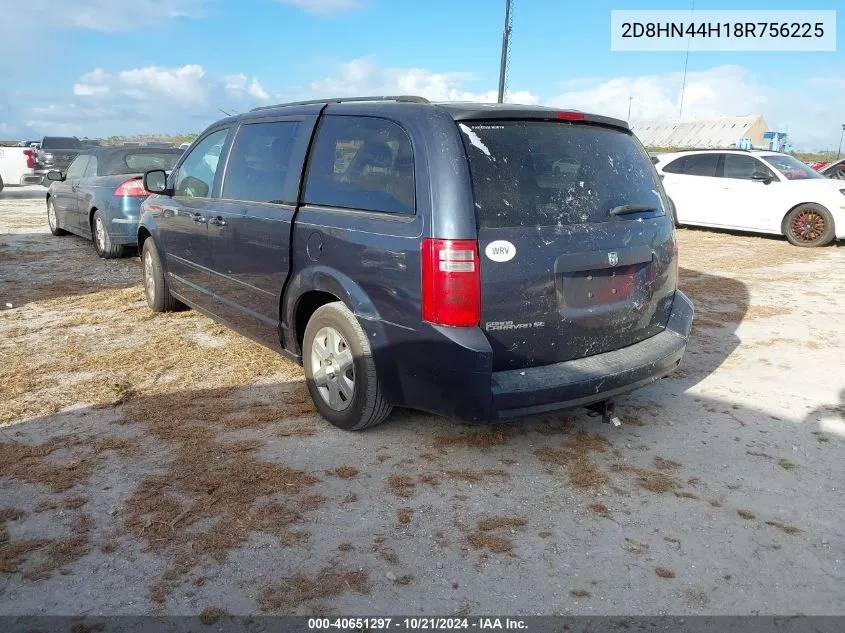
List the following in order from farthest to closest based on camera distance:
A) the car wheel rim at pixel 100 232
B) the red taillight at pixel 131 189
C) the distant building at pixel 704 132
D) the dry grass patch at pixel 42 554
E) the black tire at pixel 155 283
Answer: the distant building at pixel 704 132
the car wheel rim at pixel 100 232
the red taillight at pixel 131 189
the black tire at pixel 155 283
the dry grass patch at pixel 42 554

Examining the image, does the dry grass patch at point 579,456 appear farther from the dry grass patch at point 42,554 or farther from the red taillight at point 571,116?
the dry grass patch at point 42,554

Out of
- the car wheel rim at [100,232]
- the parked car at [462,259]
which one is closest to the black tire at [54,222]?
the car wheel rim at [100,232]

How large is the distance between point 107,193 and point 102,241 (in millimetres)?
700

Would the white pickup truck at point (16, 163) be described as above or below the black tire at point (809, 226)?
above

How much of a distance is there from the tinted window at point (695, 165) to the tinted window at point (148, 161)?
29.9ft

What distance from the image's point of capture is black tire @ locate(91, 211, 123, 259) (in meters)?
9.17

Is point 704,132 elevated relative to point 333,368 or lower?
elevated

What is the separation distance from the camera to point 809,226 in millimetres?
11609

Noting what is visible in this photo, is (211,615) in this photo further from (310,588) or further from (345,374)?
(345,374)

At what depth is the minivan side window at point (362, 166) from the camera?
3.45 meters

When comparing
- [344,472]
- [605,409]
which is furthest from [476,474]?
[605,409]

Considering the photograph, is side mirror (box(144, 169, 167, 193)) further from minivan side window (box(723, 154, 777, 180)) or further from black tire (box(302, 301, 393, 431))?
minivan side window (box(723, 154, 777, 180))

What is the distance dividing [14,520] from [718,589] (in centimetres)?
295

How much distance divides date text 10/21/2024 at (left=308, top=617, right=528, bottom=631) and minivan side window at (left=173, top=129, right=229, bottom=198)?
361cm
